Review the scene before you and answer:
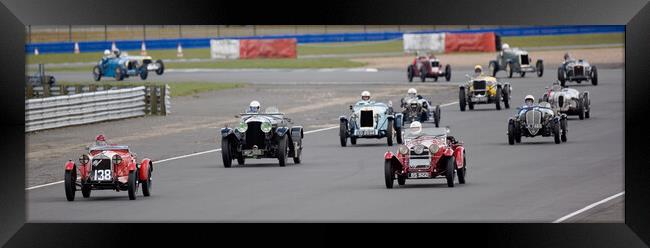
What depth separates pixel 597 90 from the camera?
63.1 m

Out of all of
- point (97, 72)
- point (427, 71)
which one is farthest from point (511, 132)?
point (97, 72)

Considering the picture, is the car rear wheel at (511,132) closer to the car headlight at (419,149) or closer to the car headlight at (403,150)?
the car headlight at (419,149)

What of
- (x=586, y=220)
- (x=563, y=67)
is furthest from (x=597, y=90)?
(x=586, y=220)

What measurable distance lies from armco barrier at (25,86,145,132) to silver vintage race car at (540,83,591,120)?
1451 centimetres

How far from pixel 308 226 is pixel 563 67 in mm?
45411

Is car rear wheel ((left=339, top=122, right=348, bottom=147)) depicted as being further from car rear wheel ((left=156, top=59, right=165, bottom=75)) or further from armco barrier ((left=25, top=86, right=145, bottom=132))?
car rear wheel ((left=156, top=59, right=165, bottom=75))

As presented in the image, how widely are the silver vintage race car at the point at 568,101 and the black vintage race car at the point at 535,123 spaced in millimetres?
7019

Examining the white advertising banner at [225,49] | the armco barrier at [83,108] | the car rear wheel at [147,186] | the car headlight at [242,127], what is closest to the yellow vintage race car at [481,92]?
the armco barrier at [83,108]
